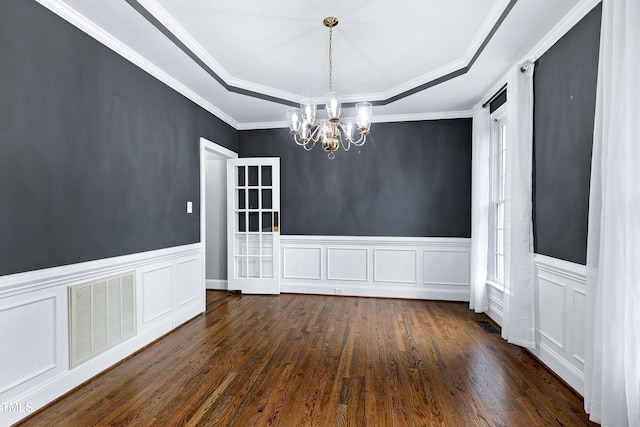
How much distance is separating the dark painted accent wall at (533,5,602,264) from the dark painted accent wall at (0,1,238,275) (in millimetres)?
3793

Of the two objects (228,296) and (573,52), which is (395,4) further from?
(228,296)

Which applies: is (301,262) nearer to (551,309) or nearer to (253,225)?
(253,225)

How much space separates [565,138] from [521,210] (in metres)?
0.79

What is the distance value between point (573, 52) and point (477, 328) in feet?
9.46

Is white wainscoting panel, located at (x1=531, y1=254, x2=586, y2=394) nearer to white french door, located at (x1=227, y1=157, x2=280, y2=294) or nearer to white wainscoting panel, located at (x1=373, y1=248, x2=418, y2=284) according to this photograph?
white wainscoting panel, located at (x1=373, y1=248, x2=418, y2=284)

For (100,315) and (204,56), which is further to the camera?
(204,56)

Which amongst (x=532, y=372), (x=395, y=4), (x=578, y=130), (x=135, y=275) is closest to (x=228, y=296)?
(x=135, y=275)

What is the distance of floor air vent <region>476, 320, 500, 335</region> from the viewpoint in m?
3.71

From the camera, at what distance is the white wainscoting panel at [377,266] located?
4.98 m

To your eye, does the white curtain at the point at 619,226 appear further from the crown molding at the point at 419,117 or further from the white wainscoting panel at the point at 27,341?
the white wainscoting panel at the point at 27,341

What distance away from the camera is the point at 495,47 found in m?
3.01

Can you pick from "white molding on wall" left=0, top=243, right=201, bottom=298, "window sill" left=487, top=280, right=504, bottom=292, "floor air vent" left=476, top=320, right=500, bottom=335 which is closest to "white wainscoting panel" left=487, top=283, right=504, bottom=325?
"window sill" left=487, top=280, right=504, bottom=292

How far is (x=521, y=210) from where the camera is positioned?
320cm

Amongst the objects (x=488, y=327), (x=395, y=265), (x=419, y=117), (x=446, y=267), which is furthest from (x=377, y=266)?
(x=419, y=117)
